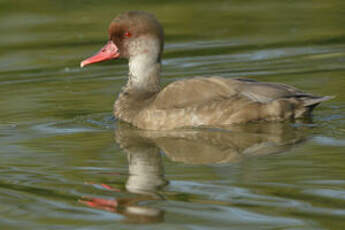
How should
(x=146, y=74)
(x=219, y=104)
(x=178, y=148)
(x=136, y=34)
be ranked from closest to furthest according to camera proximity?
(x=178, y=148), (x=219, y=104), (x=136, y=34), (x=146, y=74)

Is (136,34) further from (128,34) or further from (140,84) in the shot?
(140,84)

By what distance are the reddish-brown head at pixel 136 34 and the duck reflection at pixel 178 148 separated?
90 cm

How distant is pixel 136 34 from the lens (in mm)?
9414

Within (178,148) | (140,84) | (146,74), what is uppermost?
(146,74)

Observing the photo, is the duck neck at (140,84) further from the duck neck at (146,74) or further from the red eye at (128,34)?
the red eye at (128,34)

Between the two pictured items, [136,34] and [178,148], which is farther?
[136,34]

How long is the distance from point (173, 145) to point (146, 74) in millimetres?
1695

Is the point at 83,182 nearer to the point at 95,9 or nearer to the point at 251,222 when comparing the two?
the point at 251,222

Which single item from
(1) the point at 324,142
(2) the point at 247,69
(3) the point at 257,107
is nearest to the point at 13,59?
(2) the point at 247,69

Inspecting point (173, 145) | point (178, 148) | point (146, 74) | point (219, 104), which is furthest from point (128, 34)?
point (178, 148)

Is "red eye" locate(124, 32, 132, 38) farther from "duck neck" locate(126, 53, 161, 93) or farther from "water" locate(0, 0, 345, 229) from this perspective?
"water" locate(0, 0, 345, 229)

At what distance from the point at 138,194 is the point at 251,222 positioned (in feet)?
3.55

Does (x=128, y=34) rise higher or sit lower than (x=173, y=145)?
higher

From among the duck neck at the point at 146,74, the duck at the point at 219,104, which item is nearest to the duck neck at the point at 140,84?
the duck neck at the point at 146,74
